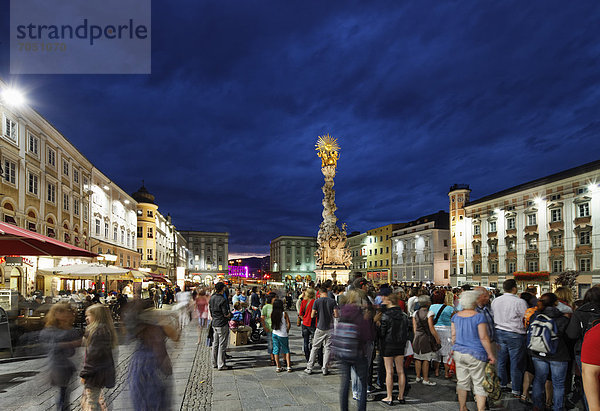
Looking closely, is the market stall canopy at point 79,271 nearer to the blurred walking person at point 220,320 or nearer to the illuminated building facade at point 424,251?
the blurred walking person at point 220,320

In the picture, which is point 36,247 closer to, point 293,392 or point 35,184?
point 293,392

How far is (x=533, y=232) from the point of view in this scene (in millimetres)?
45000

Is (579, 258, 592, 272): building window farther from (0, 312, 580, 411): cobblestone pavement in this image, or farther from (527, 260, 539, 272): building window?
(0, 312, 580, 411): cobblestone pavement

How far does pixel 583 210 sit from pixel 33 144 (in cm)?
4814

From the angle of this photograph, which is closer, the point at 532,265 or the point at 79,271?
the point at 79,271

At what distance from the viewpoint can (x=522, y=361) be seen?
7137mm

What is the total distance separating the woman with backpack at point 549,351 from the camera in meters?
5.91

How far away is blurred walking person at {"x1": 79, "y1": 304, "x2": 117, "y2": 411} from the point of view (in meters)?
4.74

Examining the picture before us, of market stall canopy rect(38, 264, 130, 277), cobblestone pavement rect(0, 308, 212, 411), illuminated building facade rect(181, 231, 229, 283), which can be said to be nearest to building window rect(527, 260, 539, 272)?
market stall canopy rect(38, 264, 130, 277)

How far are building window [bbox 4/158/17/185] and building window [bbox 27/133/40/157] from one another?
2488mm

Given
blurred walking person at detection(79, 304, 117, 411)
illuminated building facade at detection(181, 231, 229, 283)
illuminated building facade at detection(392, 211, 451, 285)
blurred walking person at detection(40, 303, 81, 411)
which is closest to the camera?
blurred walking person at detection(79, 304, 117, 411)

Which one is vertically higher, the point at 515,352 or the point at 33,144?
the point at 33,144

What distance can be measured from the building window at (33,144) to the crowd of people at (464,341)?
23.1 metres

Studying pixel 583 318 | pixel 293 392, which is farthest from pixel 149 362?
pixel 583 318
